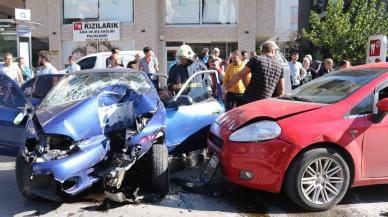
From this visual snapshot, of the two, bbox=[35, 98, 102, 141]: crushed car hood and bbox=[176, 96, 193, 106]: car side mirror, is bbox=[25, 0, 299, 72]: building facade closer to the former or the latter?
bbox=[176, 96, 193, 106]: car side mirror

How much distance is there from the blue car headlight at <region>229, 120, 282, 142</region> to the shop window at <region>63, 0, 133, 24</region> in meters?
15.7

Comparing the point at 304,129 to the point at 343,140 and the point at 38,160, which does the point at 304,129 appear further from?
the point at 38,160

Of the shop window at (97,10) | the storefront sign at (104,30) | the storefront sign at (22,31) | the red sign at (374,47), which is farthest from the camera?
the shop window at (97,10)

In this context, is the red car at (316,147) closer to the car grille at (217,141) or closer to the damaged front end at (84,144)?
the car grille at (217,141)

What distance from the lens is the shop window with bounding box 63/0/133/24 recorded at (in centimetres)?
1931

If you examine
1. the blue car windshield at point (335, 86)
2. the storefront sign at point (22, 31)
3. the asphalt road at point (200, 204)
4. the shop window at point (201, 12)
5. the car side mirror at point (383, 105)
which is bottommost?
the asphalt road at point (200, 204)

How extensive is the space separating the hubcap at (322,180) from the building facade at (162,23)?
1492 cm

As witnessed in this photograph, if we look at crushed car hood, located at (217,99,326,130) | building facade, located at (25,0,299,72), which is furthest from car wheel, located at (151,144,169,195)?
building facade, located at (25,0,299,72)

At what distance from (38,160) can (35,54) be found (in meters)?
18.3

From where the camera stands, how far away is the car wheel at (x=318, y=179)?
427cm

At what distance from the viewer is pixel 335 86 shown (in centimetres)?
501

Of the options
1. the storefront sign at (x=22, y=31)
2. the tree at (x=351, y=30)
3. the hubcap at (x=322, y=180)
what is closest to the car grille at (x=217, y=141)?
the hubcap at (x=322, y=180)

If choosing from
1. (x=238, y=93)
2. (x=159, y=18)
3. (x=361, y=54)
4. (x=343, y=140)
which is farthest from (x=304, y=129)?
(x=159, y=18)

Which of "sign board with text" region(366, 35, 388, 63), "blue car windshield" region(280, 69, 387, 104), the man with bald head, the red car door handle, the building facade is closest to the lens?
the red car door handle
